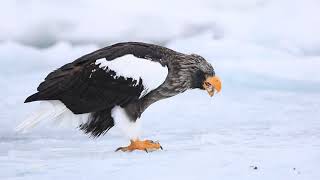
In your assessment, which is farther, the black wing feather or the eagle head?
the eagle head

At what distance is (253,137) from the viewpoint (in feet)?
7.54

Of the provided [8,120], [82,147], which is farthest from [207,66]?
[8,120]

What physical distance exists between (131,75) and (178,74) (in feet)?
0.52

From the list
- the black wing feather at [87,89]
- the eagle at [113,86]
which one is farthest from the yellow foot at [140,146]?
the black wing feather at [87,89]

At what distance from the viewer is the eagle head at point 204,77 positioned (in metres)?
2.11

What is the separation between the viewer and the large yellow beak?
2102 millimetres

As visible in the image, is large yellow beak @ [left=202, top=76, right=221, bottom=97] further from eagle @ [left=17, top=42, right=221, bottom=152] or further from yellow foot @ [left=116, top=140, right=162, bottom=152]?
yellow foot @ [left=116, top=140, right=162, bottom=152]

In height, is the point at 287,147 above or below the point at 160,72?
below

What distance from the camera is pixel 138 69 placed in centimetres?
198

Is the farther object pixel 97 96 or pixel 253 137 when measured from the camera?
pixel 253 137

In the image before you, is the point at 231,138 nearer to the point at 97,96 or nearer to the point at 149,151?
the point at 149,151

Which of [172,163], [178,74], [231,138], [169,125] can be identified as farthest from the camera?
[169,125]

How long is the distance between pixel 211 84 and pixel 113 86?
31 centimetres

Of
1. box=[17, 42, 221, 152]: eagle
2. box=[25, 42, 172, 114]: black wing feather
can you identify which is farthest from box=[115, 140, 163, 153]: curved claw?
box=[25, 42, 172, 114]: black wing feather
